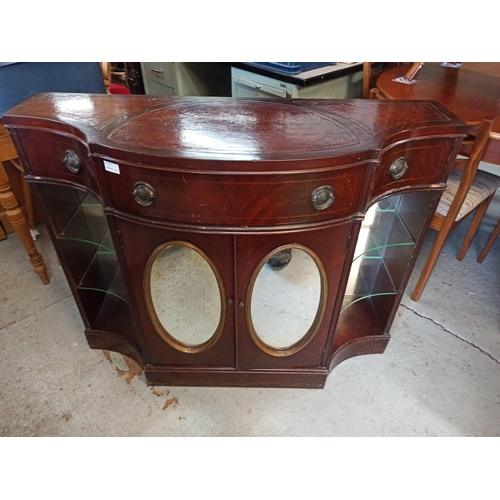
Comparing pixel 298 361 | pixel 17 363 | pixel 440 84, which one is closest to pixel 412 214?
pixel 298 361

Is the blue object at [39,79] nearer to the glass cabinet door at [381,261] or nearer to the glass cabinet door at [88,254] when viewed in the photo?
the glass cabinet door at [88,254]

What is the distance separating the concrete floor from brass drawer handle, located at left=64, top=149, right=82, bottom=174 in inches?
30.5

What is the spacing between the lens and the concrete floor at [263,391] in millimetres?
1245

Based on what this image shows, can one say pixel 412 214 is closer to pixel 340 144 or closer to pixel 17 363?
pixel 340 144

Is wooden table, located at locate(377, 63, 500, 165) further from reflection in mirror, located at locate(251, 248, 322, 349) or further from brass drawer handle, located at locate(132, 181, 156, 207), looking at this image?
brass drawer handle, located at locate(132, 181, 156, 207)

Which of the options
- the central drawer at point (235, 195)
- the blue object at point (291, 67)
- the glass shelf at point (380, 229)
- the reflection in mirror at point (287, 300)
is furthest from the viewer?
the blue object at point (291, 67)

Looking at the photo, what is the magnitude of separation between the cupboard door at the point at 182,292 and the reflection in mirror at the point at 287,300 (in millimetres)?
88

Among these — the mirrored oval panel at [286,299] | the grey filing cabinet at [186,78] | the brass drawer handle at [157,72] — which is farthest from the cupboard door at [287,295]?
the brass drawer handle at [157,72]

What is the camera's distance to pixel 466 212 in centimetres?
150

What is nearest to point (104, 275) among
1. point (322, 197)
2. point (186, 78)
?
point (322, 197)

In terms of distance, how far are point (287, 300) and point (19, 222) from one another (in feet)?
3.82

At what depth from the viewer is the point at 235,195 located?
2.77 feet

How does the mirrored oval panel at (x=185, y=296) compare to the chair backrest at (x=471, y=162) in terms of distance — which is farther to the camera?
the chair backrest at (x=471, y=162)

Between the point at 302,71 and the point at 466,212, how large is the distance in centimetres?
94
